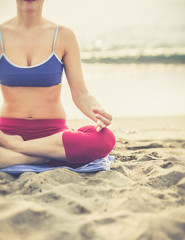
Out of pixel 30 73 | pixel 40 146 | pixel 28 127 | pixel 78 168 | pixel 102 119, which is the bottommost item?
pixel 78 168

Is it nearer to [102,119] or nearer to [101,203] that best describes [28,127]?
[102,119]

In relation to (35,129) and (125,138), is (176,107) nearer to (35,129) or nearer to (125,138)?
(125,138)

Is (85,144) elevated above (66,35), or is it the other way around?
(66,35)

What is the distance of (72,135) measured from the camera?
7.52 ft

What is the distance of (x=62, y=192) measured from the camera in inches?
70.5

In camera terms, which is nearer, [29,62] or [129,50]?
[29,62]

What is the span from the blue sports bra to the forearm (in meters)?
0.28

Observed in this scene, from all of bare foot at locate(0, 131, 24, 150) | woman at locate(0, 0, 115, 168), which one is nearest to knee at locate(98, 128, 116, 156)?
woman at locate(0, 0, 115, 168)

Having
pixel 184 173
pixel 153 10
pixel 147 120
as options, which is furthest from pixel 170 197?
pixel 153 10

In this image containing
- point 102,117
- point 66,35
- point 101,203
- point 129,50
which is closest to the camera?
point 101,203

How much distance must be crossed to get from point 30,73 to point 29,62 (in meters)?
0.13

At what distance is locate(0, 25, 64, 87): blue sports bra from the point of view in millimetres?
2260

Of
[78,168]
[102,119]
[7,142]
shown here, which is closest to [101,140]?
[102,119]

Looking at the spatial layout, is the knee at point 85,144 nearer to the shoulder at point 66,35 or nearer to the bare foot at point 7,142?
the bare foot at point 7,142
